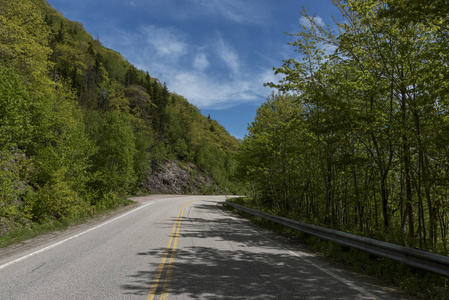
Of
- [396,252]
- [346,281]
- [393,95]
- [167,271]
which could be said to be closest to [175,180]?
[393,95]

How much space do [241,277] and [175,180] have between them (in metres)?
48.5

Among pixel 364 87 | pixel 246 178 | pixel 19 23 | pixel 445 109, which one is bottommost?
pixel 246 178

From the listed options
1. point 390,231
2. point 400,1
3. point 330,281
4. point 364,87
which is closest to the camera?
point 330,281

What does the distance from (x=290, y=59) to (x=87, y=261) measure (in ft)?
33.3

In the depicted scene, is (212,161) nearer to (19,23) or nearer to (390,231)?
(19,23)

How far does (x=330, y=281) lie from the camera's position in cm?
505

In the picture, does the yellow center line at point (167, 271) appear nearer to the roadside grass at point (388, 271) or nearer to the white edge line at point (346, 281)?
the white edge line at point (346, 281)

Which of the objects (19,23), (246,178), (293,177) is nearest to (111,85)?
(19,23)

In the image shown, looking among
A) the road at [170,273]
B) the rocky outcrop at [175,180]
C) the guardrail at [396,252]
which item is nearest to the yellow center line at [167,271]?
the road at [170,273]

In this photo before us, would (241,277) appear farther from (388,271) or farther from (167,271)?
(388,271)

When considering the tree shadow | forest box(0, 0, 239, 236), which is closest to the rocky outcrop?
forest box(0, 0, 239, 236)

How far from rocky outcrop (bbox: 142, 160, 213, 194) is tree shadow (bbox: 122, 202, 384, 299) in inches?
1627

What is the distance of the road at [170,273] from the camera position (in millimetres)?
4219

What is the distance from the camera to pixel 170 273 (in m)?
5.19
